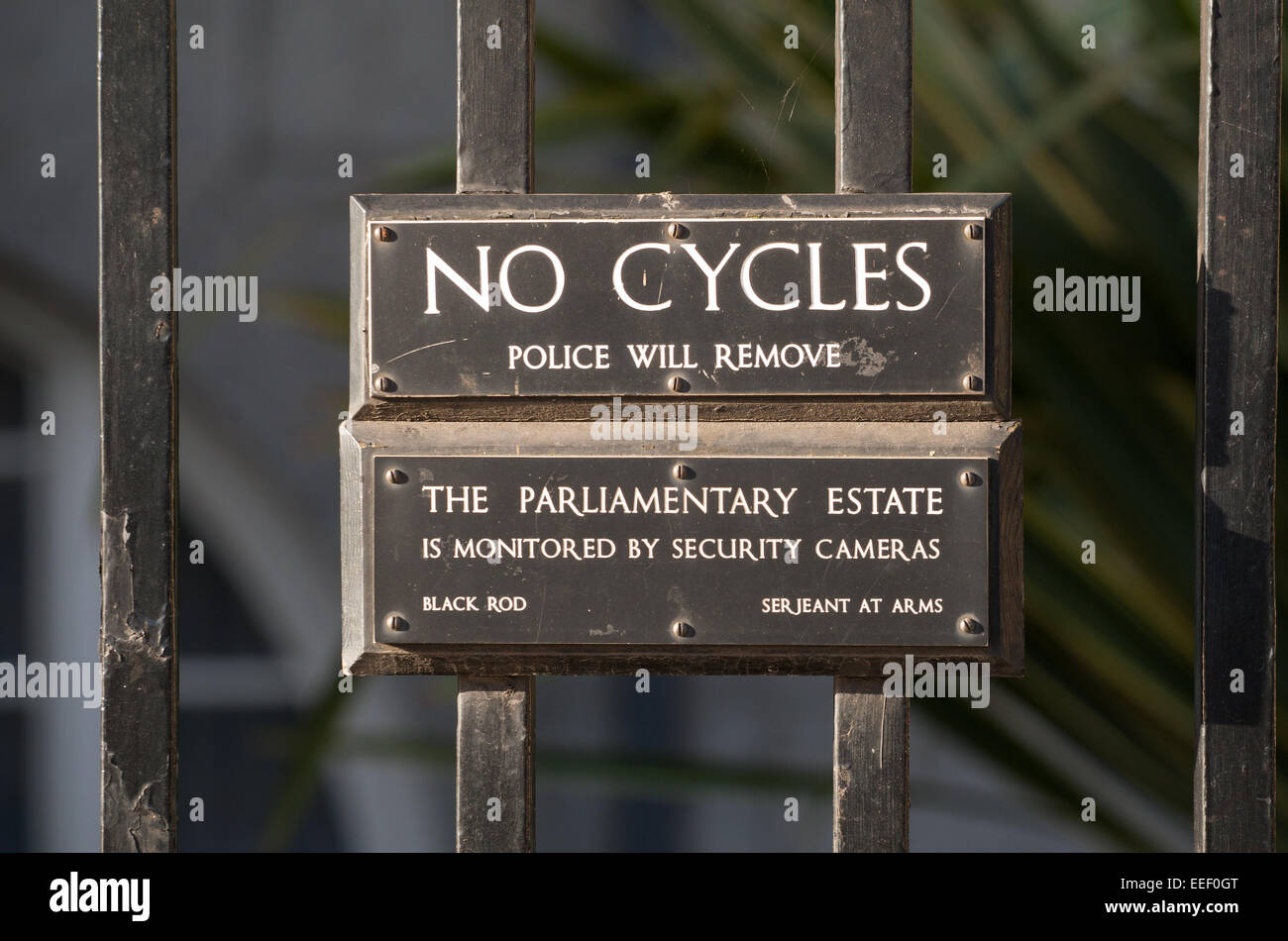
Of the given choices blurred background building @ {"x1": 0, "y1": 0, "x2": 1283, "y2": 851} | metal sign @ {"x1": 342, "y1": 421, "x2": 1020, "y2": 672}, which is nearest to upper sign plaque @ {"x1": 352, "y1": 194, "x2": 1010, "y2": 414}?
metal sign @ {"x1": 342, "y1": 421, "x2": 1020, "y2": 672}

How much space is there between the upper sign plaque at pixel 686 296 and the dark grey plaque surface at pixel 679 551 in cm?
5

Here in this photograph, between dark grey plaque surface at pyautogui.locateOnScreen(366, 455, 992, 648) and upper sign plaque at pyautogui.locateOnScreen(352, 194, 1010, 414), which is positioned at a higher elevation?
upper sign plaque at pyautogui.locateOnScreen(352, 194, 1010, 414)

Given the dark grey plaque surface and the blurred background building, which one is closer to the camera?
the dark grey plaque surface

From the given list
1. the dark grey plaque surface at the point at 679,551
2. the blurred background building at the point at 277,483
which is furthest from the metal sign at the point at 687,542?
the blurred background building at the point at 277,483

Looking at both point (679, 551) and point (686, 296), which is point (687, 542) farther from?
point (686, 296)

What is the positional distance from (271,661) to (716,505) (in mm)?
1043

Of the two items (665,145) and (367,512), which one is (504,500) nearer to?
(367,512)

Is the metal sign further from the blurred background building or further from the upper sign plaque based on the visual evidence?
the blurred background building

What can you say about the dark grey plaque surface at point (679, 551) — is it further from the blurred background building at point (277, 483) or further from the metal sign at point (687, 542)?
the blurred background building at point (277, 483)

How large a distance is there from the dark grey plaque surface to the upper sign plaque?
53 mm

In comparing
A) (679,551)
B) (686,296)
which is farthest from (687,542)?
(686,296)

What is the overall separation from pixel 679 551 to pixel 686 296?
0.16m

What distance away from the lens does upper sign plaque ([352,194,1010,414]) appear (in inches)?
27.0
